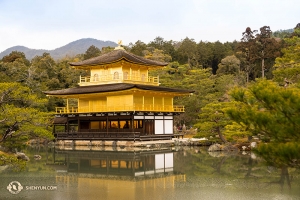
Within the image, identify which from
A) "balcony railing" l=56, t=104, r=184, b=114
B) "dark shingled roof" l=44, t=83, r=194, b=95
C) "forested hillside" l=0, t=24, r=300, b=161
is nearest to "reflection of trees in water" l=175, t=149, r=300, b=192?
"forested hillside" l=0, t=24, r=300, b=161

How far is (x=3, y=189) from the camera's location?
43.7ft

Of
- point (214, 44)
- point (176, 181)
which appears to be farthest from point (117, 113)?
point (214, 44)

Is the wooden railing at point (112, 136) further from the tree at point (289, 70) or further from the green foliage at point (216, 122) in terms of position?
the tree at point (289, 70)

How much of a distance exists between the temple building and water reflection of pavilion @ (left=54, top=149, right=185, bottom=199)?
5821mm

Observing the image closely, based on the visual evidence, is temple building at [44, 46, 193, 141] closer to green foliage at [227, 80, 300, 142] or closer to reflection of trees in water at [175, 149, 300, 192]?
reflection of trees in water at [175, 149, 300, 192]

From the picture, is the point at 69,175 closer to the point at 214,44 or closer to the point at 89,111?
the point at 89,111

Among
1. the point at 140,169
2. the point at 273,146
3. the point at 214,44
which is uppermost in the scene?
the point at 214,44

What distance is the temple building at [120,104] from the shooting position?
31.8m

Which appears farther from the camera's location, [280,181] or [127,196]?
[280,181]

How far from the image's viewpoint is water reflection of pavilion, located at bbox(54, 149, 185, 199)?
42.8 feet

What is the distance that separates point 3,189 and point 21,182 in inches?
54.5

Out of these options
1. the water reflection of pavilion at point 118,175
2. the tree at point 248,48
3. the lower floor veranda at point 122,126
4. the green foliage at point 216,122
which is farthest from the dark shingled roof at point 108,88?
the tree at point 248,48

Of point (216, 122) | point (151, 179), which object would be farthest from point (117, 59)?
point (151, 179)

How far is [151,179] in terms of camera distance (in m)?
16.1
